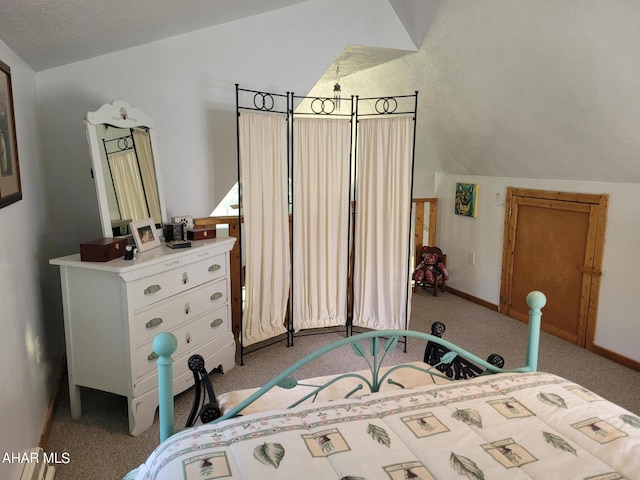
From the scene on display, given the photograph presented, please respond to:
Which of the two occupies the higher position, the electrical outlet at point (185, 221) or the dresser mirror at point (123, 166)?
the dresser mirror at point (123, 166)

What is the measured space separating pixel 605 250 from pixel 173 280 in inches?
127

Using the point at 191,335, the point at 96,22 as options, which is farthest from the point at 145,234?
the point at 96,22

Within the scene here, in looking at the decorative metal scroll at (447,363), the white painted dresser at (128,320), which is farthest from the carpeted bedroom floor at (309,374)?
the decorative metal scroll at (447,363)

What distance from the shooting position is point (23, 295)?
7.64 ft

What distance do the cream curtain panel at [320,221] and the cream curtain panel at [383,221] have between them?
0.13 meters

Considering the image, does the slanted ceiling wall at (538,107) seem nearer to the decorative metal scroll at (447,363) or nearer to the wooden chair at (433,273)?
the wooden chair at (433,273)

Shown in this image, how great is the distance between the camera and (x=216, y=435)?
141 cm

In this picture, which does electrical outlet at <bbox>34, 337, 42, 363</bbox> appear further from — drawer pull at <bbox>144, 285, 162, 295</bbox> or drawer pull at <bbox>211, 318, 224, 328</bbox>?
drawer pull at <bbox>211, 318, 224, 328</bbox>

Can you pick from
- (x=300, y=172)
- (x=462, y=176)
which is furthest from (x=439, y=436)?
(x=462, y=176)

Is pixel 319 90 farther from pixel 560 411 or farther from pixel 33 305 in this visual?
pixel 560 411

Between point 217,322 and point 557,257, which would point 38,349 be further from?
point 557,257

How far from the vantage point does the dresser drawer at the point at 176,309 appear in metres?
2.56

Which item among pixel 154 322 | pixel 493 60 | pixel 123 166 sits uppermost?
pixel 493 60

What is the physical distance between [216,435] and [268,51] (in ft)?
10.0
